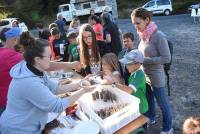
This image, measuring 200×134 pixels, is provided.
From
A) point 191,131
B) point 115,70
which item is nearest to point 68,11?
point 115,70

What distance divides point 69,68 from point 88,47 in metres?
0.46

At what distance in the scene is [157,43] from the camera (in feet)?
13.5

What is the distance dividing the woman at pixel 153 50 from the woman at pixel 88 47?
64 centimetres

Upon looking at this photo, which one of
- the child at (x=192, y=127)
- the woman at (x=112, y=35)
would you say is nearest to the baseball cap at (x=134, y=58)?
the child at (x=192, y=127)

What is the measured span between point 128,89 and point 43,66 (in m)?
1.11

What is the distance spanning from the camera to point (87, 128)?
3.18 meters

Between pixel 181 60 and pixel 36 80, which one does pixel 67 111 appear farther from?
pixel 181 60

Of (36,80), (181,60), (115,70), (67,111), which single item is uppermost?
(36,80)

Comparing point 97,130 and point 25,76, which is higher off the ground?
point 25,76

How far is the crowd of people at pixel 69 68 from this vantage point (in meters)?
2.86

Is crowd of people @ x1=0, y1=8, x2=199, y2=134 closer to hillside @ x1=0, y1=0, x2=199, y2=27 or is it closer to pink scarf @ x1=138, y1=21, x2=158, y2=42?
pink scarf @ x1=138, y1=21, x2=158, y2=42

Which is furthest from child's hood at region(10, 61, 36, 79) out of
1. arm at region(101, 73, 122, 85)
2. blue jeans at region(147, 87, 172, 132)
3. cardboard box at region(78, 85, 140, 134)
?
blue jeans at region(147, 87, 172, 132)

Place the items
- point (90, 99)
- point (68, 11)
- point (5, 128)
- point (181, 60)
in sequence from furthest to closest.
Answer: point (68, 11), point (181, 60), point (90, 99), point (5, 128)

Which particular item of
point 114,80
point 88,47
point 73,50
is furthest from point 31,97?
point 73,50
